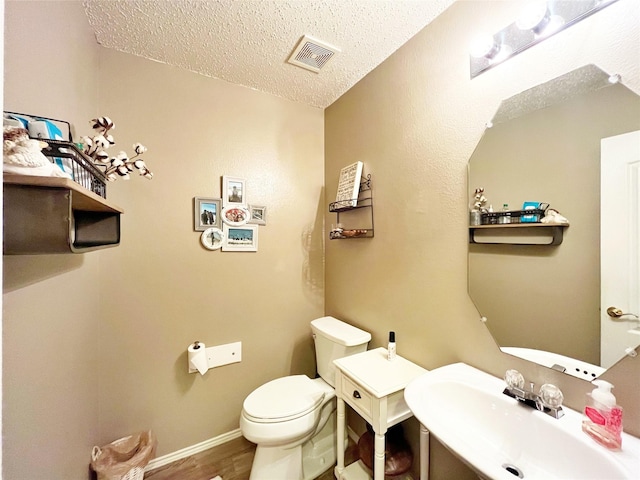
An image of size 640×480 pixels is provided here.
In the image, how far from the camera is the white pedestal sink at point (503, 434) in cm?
69

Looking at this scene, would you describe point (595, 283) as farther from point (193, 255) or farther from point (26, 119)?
point (193, 255)

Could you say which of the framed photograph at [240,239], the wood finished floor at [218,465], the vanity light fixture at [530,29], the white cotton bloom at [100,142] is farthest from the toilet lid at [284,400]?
the vanity light fixture at [530,29]

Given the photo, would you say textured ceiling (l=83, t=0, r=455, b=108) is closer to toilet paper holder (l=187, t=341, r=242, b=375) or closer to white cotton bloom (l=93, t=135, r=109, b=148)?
white cotton bloom (l=93, t=135, r=109, b=148)

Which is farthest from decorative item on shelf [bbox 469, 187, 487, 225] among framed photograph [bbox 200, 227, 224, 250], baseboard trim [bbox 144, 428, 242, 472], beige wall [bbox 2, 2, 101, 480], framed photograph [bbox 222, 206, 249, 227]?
baseboard trim [bbox 144, 428, 242, 472]

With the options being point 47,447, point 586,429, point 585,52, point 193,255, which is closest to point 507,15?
point 585,52

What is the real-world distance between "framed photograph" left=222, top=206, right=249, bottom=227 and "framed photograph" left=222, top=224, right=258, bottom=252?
31 millimetres

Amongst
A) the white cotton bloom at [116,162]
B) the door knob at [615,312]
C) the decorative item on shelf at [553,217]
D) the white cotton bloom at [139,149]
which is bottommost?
the door knob at [615,312]

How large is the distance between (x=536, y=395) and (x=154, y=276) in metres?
1.89

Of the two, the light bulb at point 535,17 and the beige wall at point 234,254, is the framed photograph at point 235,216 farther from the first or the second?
the light bulb at point 535,17

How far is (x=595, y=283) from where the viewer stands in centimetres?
83

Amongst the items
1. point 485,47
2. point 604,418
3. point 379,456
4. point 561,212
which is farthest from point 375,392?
point 485,47

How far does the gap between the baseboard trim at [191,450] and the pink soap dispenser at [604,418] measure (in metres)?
1.86

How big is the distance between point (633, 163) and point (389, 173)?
3.06 ft

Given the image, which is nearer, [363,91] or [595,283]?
[595,283]
